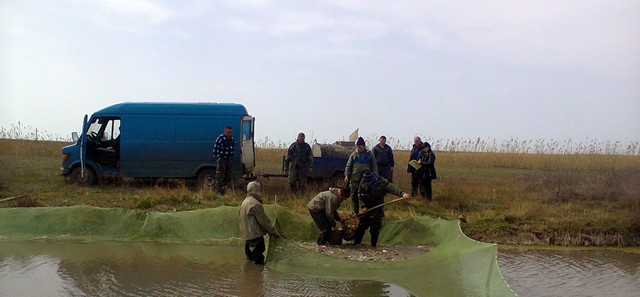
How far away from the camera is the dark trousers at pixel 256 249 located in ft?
29.7

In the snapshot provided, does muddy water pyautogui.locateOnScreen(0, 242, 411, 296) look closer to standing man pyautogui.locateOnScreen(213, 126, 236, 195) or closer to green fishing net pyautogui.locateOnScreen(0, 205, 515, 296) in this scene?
green fishing net pyautogui.locateOnScreen(0, 205, 515, 296)

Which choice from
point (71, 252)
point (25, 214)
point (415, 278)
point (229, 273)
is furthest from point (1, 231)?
point (415, 278)

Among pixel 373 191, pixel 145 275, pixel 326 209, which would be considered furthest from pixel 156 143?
pixel 145 275

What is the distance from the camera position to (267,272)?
8.72m

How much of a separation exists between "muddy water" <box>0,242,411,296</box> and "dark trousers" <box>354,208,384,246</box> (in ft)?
6.37

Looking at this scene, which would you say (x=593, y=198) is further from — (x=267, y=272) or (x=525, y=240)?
(x=267, y=272)

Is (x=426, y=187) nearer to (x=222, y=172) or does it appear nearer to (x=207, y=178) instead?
(x=222, y=172)

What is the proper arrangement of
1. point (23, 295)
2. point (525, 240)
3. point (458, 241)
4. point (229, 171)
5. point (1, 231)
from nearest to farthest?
point (23, 295), point (458, 241), point (1, 231), point (525, 240), point (229, 171)

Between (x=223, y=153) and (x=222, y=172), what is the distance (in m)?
0.43

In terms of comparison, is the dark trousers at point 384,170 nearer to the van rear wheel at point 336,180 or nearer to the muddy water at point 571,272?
the van rear wheel at point 336,180

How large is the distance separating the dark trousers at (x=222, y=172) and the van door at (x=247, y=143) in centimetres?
102

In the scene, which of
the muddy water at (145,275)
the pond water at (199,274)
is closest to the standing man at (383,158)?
the pond water at (199,274)

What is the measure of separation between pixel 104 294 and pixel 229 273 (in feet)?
5.92

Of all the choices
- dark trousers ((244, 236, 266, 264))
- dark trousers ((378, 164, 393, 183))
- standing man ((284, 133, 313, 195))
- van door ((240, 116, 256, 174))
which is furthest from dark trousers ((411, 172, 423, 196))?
dark trousers ((244, 236, 266, 264))
